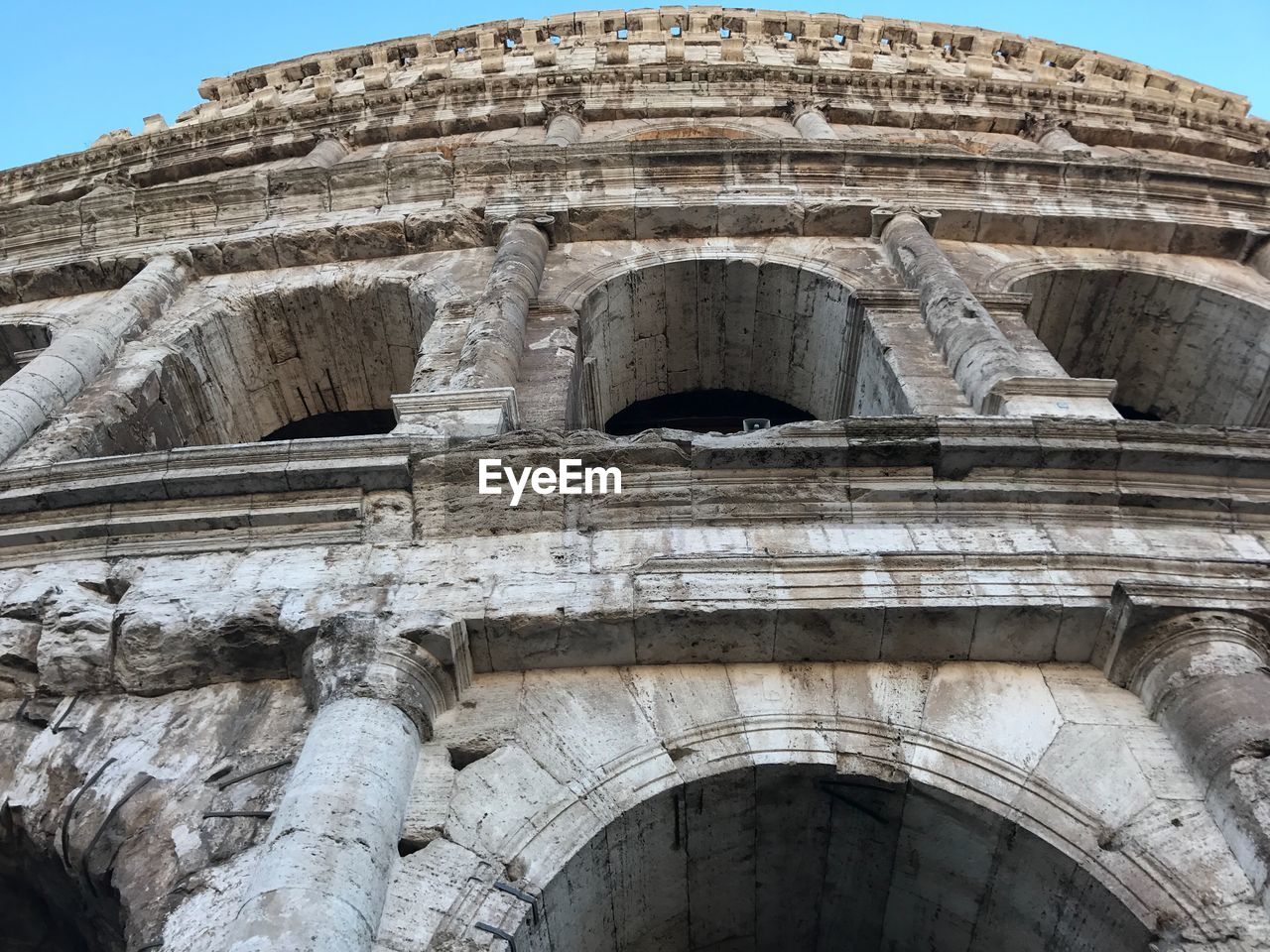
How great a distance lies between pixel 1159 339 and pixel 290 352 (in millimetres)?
8544

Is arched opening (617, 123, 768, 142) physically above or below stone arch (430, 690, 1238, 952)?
above

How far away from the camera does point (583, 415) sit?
843cm

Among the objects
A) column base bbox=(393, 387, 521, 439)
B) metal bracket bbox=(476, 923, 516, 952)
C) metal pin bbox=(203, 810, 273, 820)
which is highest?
column base bbox=(393, 387, 521, 439)

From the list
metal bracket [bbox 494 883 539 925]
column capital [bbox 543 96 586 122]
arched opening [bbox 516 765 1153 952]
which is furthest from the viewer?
column capital [bbox 543 96 586 122]

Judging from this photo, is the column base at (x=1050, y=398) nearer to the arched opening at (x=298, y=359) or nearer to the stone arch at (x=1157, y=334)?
the stone arch at (x=1157, y=334)

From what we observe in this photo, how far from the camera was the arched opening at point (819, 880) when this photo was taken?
4.21 meters

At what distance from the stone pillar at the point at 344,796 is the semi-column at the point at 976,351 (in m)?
4.13

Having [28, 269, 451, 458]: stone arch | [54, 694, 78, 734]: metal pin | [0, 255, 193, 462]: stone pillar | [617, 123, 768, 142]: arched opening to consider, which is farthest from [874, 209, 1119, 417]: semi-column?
[0, 255, 193, 462]: stone pillar

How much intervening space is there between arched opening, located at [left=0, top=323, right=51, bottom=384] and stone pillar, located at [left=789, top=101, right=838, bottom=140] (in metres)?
9.74

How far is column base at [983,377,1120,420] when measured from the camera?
21.1 ft

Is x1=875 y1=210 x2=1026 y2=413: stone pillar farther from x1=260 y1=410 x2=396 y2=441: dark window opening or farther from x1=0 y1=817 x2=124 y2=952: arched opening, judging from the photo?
x1=0 y1=817 x2=124 y2=952: arched opening

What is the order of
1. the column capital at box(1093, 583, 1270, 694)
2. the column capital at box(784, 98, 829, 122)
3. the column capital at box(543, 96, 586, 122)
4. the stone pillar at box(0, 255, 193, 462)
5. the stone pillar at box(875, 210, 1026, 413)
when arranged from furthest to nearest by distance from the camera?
the column capital at box(543, 96, 586, 122)
the column capital at box(784, 98, 829, 122)
the stone pillar at box(0, 255, 193, 462)
the stone pillar at box(875, 210, 1026, 413)
the column capital at box(1093, 583, 1270, 694)

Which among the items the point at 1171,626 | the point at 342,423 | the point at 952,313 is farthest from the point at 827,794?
the point at 342,423

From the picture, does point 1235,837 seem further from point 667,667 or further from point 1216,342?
point 1216,342
